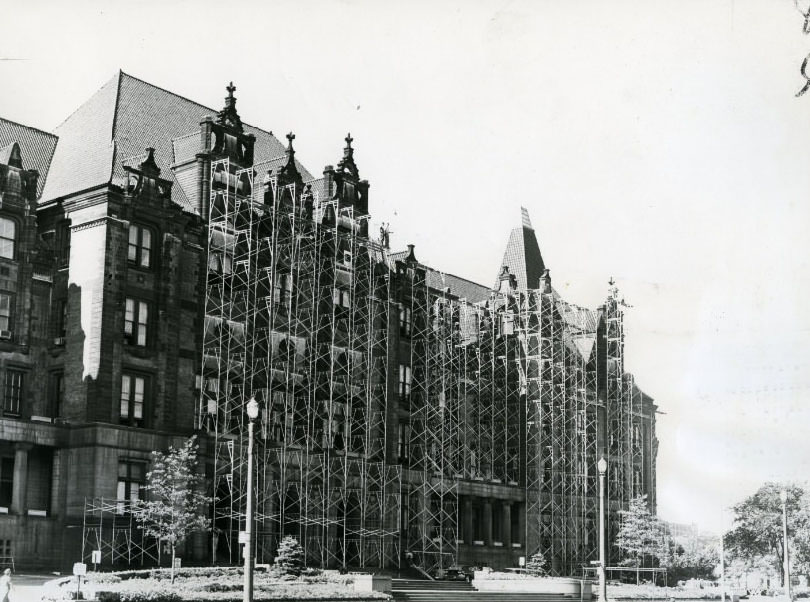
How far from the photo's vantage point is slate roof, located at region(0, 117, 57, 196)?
2146 inches

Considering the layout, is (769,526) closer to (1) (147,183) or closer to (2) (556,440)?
(2) (556,440)

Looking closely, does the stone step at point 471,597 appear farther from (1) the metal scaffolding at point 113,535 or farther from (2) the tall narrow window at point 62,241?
(2) the tall narrow window at point 62,241

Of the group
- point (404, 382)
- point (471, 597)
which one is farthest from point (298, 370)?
point (471, 597)

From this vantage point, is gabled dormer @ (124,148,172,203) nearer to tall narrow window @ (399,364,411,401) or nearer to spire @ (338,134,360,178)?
spire @ (338,134,360,178)

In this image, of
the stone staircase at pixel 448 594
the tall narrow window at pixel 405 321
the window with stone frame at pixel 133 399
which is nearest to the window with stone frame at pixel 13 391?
the window with stone frame at pixel 133 399

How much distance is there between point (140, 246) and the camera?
51.8 m

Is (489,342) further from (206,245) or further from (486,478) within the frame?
(206,245)

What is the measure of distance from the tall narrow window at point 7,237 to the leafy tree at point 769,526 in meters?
63.0

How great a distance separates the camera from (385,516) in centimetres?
6438

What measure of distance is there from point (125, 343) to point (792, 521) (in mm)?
59864

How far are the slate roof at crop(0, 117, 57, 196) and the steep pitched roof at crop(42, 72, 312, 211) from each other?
425mm

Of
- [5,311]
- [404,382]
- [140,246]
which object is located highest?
[140,246]

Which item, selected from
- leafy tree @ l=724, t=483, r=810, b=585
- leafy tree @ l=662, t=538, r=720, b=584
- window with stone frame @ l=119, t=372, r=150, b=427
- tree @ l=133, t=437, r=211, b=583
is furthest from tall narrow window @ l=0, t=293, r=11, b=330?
leafy tree @ l=724, t=483, r=810, b=585

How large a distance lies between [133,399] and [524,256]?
45.2 meters
